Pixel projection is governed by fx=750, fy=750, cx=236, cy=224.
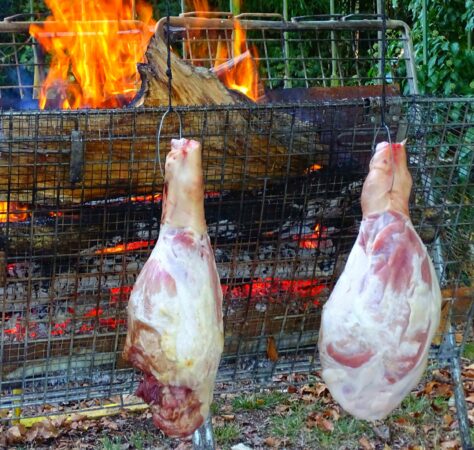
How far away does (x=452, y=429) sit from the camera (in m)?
4.22

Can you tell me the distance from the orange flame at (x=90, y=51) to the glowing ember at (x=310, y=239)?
1054 mm

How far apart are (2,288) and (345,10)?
20.1ft

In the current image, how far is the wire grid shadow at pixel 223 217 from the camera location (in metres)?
2.78

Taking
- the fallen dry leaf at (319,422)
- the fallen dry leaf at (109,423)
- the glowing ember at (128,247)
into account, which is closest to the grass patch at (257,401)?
the fallen dry leaf at (319,422)

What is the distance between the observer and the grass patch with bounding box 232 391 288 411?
14.9 feet

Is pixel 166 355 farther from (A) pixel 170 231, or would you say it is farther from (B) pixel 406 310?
(B) pixel 406 310

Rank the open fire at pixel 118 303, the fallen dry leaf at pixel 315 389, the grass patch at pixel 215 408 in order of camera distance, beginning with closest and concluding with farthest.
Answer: the open fire at pixel 118 303
the grass patch at pixel 215 408
the fallen dry leaf at pixel 315 389

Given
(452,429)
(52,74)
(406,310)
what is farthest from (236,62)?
(452,429)

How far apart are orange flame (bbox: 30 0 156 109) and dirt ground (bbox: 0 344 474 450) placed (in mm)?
1680

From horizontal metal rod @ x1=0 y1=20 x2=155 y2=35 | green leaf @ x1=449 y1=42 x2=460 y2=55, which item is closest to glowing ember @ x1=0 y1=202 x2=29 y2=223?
horizontal metal rod @ x1=0 y1=20 x2=155 y2=35

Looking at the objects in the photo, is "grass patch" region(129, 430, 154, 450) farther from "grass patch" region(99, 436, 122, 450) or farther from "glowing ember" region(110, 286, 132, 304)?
"glowing ember" region(110, 286, 132, 304)

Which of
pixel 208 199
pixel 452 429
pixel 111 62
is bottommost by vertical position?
pixel 452 429

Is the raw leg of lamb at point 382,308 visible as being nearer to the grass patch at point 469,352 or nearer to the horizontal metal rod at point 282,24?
the horizontal metal rod at point 282,24

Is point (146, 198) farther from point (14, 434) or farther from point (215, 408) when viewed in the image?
point (215, 408)
